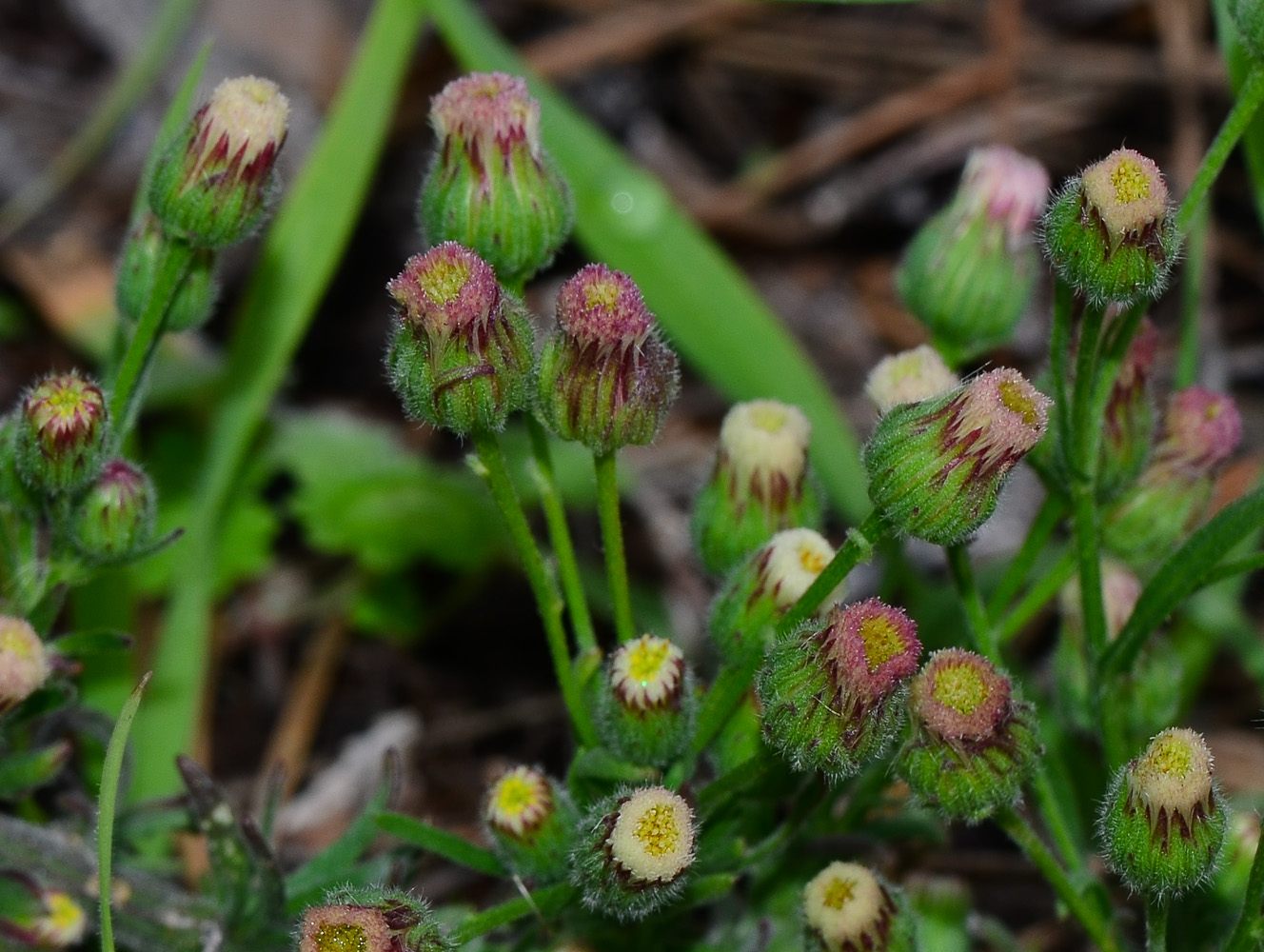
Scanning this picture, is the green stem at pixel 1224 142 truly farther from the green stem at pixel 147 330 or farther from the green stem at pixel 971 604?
the green stem at pixel 147 330

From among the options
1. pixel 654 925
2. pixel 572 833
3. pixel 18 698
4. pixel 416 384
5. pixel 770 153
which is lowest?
pixel 654 925

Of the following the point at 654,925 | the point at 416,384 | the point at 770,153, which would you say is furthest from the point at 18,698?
the point at 770,153

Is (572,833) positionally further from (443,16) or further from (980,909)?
(443,16)

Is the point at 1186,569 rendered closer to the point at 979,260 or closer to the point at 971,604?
the point at 971,604

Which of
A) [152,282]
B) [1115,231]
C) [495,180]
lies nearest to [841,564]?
[1115,231]

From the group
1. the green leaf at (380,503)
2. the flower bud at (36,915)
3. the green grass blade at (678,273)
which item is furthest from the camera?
the green leaf at (380,503)

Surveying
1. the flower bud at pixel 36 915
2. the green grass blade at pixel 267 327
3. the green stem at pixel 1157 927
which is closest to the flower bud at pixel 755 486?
the green stem at pixel 1157 927
